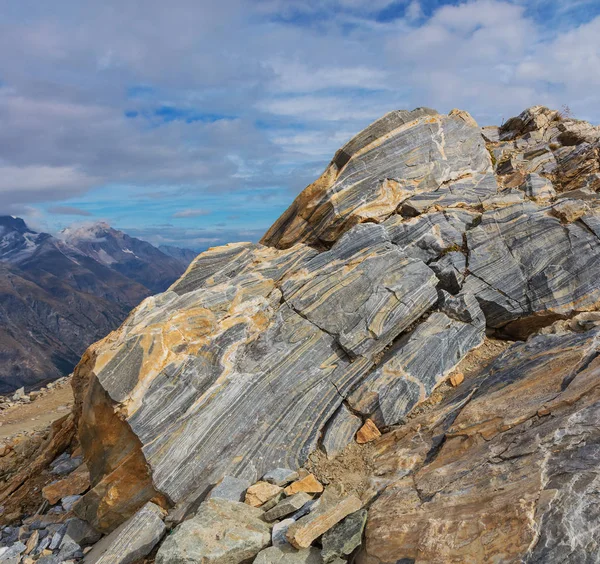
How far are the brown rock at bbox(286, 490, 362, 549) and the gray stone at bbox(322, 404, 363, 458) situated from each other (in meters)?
3.36

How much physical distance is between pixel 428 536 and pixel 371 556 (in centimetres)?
160

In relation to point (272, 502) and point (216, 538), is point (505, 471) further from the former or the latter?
point (216, 538)

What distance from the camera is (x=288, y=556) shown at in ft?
32.9

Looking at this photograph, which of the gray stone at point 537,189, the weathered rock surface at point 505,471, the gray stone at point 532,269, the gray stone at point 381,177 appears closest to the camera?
the weathered rock surface at point 505,471

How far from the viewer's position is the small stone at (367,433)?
48.1ft

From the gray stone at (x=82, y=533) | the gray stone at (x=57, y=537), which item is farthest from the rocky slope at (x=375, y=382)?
the gray stone at (x=57, y=537)

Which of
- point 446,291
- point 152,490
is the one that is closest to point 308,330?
point 446,291

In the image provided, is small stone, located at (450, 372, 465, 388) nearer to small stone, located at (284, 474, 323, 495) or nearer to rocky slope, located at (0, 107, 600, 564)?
rocky slope, located at (0, 107, 600, 564)

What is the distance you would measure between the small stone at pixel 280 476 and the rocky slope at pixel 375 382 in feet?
0.31

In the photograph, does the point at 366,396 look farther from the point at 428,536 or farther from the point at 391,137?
the point at 391,137

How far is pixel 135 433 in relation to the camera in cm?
1406

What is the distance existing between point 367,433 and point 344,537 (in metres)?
5.05

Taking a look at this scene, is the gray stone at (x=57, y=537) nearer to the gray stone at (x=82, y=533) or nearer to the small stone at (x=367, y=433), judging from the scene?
the gray stone at (x=82, y=533)

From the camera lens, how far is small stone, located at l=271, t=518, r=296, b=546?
10555 millimetres
